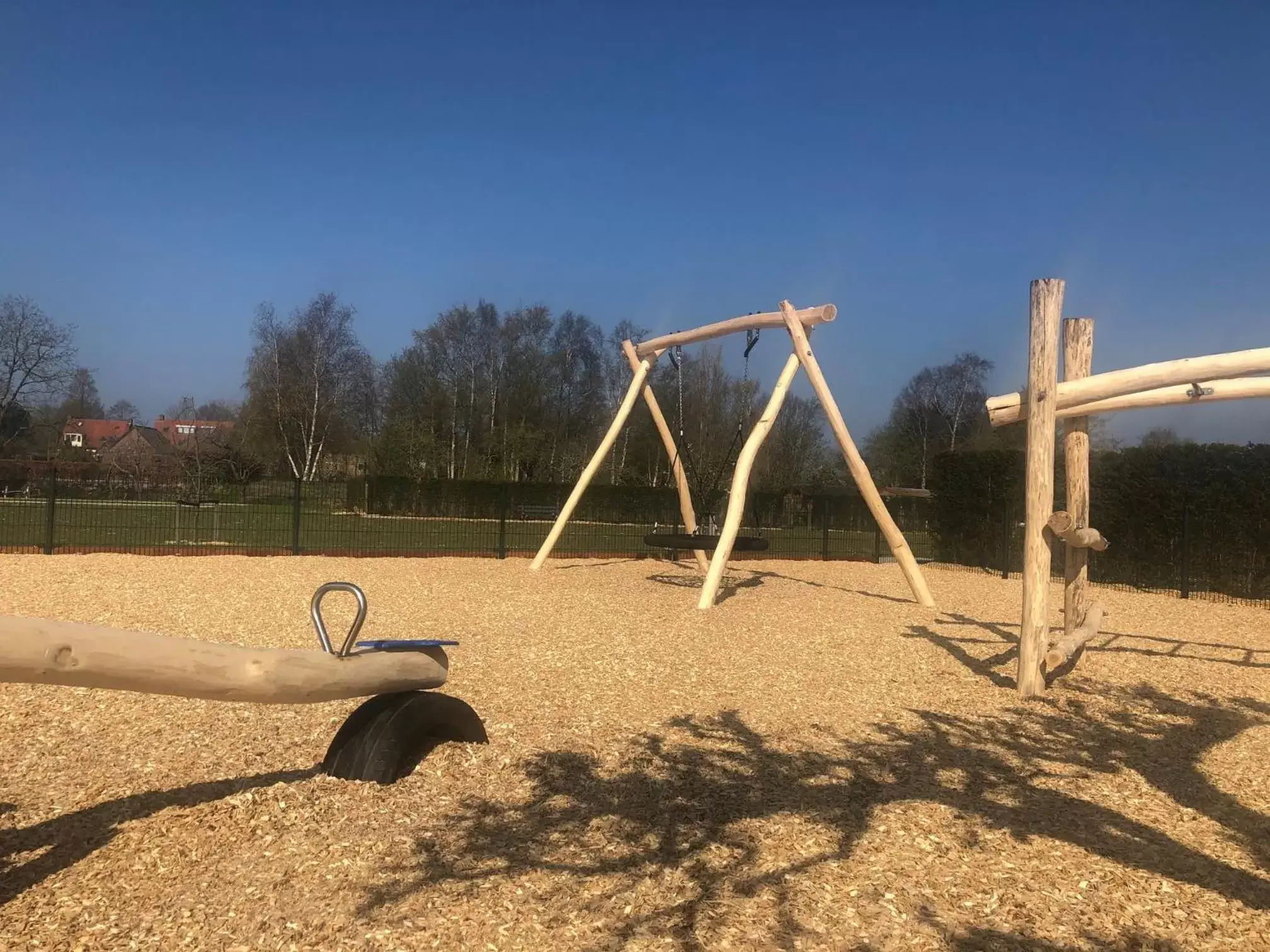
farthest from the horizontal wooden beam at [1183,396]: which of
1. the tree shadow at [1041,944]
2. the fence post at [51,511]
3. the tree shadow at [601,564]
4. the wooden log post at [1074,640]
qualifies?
the fence post at [51,511]

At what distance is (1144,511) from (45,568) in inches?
674

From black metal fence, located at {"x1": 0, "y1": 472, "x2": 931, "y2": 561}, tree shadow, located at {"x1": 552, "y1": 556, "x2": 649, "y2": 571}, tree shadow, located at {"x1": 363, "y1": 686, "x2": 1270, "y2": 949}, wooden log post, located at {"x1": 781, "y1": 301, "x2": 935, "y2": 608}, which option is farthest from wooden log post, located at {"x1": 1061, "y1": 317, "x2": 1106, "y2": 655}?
black metal fence, located at {"x1": 0, "y1": 472, "x2": 931, "y2": 561}

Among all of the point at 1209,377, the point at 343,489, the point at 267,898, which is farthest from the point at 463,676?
the point at 343,489

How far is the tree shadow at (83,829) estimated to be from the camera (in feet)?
11.0

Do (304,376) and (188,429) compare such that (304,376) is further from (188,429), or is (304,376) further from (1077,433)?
(1077,433)

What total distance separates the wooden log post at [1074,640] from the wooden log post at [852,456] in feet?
10.3

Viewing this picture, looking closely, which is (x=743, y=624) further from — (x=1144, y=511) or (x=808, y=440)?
(x=808, y=440)

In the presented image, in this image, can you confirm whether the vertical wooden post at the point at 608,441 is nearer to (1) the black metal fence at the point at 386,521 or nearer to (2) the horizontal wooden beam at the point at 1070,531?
(1) the black metal fence at the point at 386,521

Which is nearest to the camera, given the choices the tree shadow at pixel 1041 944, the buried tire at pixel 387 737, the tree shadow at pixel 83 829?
the tree shadow at pixel 1041 944

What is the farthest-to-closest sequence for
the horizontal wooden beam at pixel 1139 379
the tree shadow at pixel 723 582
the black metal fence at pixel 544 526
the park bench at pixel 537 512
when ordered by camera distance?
1. the park bench at pixel 537 512
2. the black metal fence at pixel 544 526
3. the tree shadow at pixel 723 582
4. the horizontal wooden beam at pixel 1139 379

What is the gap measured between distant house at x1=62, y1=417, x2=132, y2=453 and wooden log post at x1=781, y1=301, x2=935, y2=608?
7417 cm

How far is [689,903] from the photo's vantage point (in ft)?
10.7

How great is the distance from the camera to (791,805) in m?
4.31

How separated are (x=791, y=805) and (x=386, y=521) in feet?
64.9
